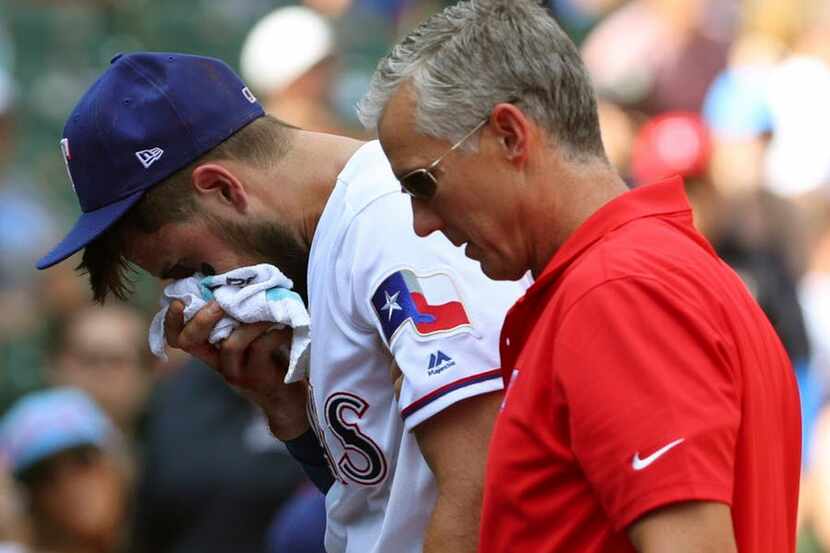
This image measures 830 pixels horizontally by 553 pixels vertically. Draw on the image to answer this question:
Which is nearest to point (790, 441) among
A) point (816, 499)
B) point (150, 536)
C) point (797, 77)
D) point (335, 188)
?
point (335, 188)

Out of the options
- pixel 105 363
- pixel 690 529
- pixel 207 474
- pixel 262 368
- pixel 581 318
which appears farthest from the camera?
pixel 105 363

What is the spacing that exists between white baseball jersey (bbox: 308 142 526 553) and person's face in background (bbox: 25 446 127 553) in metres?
2.88

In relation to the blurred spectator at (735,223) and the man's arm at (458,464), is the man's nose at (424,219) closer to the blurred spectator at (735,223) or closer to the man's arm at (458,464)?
the man's arm at (458,464)

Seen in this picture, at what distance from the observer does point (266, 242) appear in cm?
366

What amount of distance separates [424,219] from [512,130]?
0.85 feet

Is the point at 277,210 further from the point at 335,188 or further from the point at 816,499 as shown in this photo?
the point at 816,499

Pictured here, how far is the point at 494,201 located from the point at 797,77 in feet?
26.1

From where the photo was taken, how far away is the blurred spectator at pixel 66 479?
20.9 ft

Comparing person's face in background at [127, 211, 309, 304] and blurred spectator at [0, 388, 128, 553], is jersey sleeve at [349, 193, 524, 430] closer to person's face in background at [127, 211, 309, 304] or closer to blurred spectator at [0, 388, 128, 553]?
person's face in background at [127, 211, 309, 304]

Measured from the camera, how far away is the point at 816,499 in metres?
7.55

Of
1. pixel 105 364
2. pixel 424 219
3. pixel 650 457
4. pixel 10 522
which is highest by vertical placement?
pixel 424 219

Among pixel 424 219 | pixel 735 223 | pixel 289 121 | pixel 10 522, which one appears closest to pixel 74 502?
pixel 10 522

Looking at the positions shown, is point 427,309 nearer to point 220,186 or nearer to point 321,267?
point 321,267

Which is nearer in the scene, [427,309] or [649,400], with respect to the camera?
[649,400]
